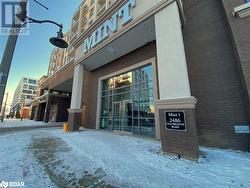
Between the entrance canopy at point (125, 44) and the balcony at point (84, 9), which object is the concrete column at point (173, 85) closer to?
the entrance canopy at point (125, 44)

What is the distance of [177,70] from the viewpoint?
5434 millimetres

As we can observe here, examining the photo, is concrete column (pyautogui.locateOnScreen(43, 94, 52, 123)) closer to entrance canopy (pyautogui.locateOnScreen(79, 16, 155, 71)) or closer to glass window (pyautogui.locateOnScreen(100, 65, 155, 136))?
entrance canopy (pyautogui.locateOnScreen(79, 16, 155, 71))

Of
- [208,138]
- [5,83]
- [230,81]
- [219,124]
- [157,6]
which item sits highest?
[157,6]

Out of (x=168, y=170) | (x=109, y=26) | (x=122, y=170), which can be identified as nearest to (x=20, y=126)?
(x=109, y=26)

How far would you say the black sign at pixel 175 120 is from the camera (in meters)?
4.95

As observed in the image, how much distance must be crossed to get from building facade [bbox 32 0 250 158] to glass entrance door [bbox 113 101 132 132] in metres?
0.08

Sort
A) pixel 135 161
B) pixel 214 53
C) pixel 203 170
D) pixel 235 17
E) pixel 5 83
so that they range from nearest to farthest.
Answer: pixel 5 83, pixel 203 170, pixel 135 161, pixel 235 17, pixel 214 53

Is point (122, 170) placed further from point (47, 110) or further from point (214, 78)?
point (47, 110)

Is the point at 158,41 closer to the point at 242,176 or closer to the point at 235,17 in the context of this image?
the point at 235,17

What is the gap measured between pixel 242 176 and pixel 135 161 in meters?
2.91

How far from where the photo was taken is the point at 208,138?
6.60 m

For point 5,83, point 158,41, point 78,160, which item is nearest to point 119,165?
point 78,160

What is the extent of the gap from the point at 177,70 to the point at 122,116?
6.91 m

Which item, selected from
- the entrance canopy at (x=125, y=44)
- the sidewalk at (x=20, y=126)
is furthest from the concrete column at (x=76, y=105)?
the sidewalk at (x=20, y=126)
